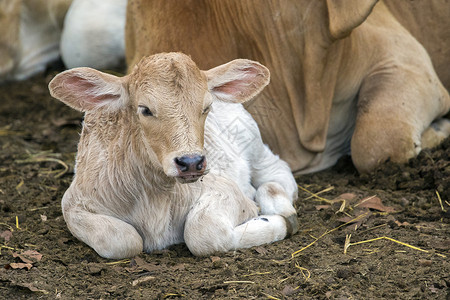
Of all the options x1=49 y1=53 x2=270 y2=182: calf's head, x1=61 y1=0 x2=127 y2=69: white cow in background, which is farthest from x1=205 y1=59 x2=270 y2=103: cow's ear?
x1=61 y1=0 x2=127 y2=69: white cow in background

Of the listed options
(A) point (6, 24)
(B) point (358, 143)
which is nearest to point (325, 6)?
(B) point (358, 143)

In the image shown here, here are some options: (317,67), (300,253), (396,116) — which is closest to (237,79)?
(300,253)

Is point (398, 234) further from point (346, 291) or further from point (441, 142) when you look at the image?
point (441, 142)

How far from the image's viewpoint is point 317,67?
238 inches

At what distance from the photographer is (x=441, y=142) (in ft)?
21.0

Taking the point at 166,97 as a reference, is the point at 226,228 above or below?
below

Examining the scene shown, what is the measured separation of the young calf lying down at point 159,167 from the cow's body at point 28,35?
4.32 meters

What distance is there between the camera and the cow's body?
9.09 meters

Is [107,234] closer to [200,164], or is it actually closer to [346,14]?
[200,164]

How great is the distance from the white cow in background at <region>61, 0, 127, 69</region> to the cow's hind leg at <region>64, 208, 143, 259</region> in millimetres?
4452

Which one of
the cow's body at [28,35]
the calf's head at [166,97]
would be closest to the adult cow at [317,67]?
the calf's head at [166,97]

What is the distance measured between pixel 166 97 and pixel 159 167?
458mm

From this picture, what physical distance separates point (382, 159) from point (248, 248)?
1.68 m

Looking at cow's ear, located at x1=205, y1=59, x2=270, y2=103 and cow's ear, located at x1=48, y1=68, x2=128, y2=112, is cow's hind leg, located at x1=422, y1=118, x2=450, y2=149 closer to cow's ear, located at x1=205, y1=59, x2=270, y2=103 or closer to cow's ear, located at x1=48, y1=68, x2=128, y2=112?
cow's ear, located at x1=205, y1=59, x2=270, y2=103
